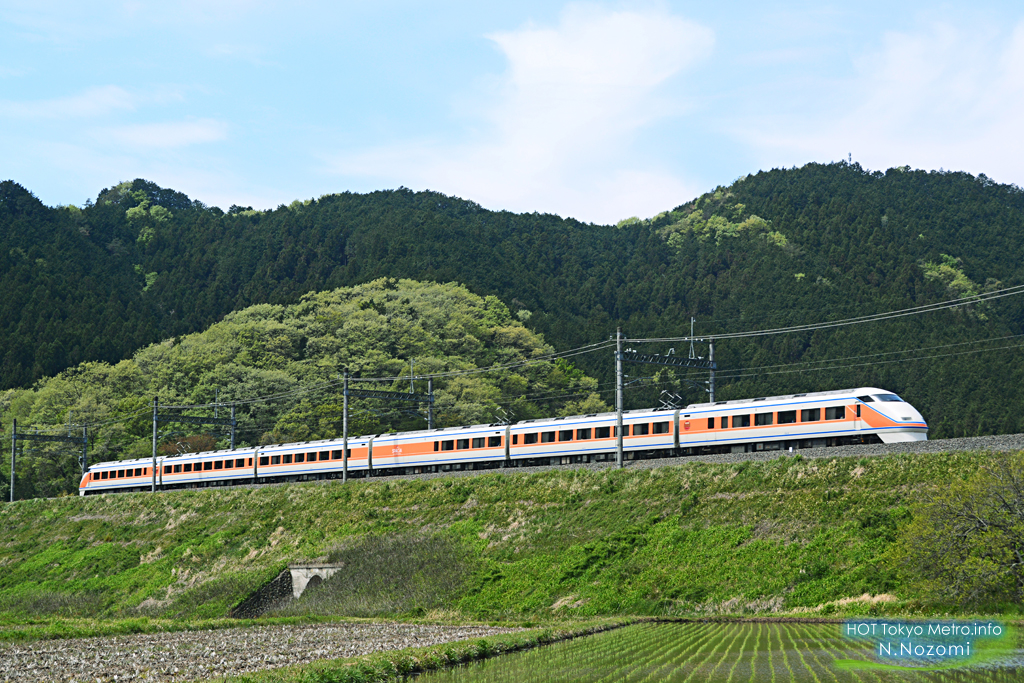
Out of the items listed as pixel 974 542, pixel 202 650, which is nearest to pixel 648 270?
pixel 974 542

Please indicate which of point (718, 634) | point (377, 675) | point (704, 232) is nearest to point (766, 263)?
point (704, 232)

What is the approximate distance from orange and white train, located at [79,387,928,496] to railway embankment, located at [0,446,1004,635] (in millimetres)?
3496

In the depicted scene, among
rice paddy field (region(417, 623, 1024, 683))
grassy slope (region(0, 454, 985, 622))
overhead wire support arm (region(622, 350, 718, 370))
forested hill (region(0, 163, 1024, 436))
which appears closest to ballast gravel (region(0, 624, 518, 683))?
rice paddy field (region(417, 623, 1024, 683))

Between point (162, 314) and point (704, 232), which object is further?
point (162, 314)

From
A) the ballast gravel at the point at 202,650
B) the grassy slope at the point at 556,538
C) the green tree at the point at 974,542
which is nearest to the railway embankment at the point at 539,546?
the grassy slope at the point at 556,538

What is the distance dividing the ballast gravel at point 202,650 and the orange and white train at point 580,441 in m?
18.2

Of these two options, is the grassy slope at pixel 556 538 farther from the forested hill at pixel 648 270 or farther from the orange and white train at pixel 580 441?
the forested hill at pixel 648 270

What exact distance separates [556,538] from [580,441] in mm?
10542

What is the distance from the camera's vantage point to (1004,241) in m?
108

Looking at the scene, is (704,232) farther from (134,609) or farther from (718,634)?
(718,634)

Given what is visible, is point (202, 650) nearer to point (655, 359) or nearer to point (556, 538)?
point (556, 538)

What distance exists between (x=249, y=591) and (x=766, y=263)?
85.8m

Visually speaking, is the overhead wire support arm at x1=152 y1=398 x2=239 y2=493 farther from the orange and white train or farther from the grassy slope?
the grassy slope

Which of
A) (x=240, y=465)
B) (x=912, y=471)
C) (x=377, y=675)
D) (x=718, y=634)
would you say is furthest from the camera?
(x=240, y=465)
